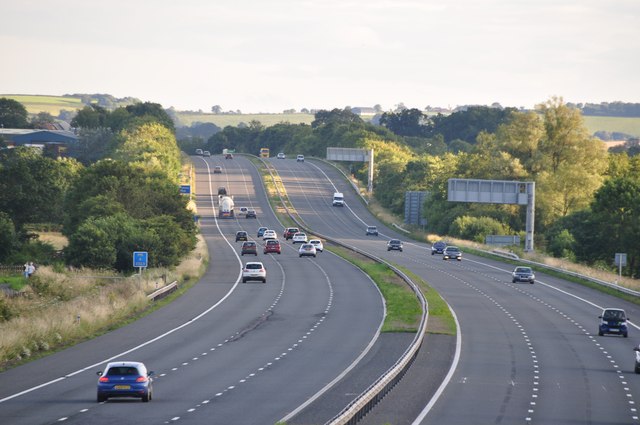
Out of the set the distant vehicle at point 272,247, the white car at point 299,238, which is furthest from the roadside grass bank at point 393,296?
the white car at point 299,238

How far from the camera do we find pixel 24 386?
35531 mm

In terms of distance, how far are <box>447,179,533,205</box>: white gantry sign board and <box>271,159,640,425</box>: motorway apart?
16.7 metres

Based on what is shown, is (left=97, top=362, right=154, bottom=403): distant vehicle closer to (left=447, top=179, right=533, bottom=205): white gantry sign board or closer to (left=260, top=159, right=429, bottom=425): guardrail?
(left=260, top=159, right=429, bottom=425): guardrail

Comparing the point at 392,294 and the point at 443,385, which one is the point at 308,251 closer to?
the point at 392,294

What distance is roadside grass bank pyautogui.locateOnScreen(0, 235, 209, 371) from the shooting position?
144 feet

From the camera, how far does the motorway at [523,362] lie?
3206cm

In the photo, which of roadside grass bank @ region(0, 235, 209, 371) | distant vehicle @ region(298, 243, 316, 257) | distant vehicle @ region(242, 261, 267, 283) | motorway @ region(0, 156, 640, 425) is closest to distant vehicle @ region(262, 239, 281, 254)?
distant vehicle @ region(298, 243, 316, 257)

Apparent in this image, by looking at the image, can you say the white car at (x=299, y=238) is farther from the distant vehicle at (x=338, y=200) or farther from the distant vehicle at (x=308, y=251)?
the distant vehicle at (x=338, y=200)

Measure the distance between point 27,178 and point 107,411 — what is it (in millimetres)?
85484

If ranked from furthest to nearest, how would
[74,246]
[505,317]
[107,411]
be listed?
1. [74,246]
2. [505,317]
3. [107,411]

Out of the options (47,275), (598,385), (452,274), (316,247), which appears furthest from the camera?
(316,247)

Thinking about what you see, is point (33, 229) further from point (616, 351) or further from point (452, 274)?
point (616, 351)

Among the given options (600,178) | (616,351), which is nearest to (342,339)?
(616,351)

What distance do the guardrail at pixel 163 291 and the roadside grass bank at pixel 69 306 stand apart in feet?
1.03
